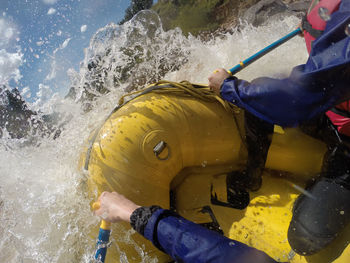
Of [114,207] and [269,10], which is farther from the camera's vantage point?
[269,10]

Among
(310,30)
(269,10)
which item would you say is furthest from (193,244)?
(269,10)

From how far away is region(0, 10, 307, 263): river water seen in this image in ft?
6.91

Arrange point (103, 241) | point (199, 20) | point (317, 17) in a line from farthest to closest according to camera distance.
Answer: point (199, 20) → point (317, 17) → point (103, 241)

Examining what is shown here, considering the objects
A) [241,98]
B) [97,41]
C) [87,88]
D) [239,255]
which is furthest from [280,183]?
[97,41]

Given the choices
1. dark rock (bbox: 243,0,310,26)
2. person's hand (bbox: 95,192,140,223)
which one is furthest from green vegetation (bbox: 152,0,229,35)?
person's hand (bbox: 95,192,140,223)

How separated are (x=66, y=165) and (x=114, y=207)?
84cm

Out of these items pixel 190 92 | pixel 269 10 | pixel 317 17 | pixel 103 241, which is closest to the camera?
pixel 103 241

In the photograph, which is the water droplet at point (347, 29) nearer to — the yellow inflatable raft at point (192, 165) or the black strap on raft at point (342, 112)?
the black strap on raft at point (342, 112)

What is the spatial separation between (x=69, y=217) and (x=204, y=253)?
1.24 m

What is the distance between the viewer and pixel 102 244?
182 centimetres

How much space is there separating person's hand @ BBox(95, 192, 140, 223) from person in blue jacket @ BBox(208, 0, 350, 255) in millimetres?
1052

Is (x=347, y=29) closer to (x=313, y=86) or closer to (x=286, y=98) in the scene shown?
(x=313, y=86)

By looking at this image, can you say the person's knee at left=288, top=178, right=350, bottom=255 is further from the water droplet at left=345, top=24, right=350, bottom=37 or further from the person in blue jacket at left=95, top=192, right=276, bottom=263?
the water droplet at left=345, top=24, right=350, bottom=37

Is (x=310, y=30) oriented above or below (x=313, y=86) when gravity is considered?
above
